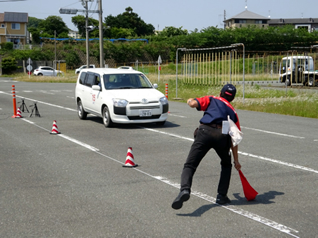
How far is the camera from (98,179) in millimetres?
7000

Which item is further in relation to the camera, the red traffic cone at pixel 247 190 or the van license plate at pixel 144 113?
the van license plate at pixel 144 113

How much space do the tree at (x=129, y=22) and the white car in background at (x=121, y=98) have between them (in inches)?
3893

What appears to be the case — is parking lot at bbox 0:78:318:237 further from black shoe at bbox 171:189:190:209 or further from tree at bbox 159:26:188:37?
tree at bbox 159:26:188:37

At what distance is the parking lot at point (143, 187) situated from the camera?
4801mm

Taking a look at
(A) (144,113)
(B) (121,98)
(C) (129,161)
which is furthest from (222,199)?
(B) (121,98)

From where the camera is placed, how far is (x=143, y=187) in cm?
651

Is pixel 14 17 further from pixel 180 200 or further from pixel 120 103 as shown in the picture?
pixel 180 200

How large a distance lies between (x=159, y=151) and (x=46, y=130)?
15.3ft

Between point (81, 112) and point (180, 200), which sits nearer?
point (180, 200)

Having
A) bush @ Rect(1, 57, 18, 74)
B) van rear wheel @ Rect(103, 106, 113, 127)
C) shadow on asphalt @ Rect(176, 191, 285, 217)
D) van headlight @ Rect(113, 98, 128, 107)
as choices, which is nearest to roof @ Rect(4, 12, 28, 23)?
bush @ Rect(1, 57, 18, 74)

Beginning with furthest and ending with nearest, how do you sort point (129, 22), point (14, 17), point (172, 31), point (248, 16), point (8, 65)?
point (248, 16)
point (129, 22)
point (172, 31)
point (14, 17)
point (8, 65)

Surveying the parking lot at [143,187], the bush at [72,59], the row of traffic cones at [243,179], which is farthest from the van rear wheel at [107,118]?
the bush at [72,59]

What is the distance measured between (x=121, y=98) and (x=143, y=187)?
671 cm

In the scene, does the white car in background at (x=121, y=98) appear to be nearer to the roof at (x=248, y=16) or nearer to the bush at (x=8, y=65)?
the bush at (x=8, y=65)
